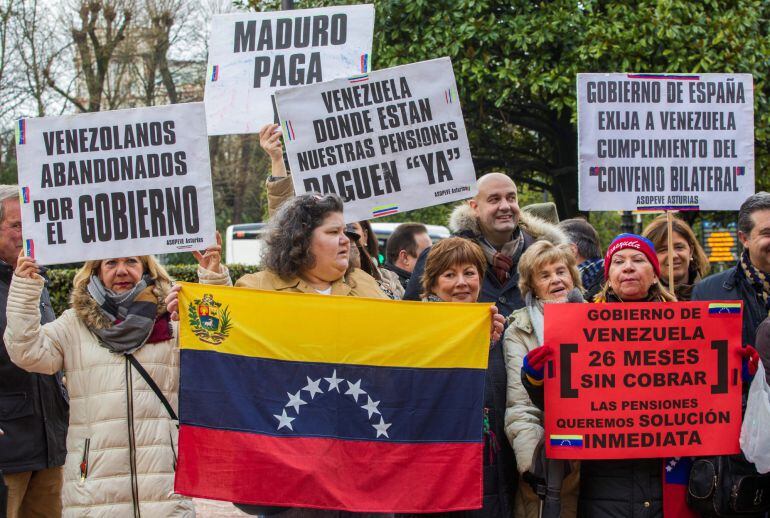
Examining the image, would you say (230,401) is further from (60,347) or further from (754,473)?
(754,473)

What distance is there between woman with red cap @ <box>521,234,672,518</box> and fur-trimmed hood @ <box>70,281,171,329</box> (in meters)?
1.69

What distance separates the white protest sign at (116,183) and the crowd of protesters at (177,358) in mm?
152

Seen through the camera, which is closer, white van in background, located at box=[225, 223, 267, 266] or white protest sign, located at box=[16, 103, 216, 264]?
white protest sign, located at box=[16, 103, 216, 264]

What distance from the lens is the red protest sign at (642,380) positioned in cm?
429

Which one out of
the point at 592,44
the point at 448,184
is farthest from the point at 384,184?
the point at 592,44

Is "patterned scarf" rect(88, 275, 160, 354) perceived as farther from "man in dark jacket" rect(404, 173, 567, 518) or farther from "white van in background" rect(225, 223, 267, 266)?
"white van in background" rect(225, 223, 267, 266)

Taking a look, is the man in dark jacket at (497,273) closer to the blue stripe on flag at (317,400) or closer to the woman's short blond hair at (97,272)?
the blue stripe on flag at (317,400)

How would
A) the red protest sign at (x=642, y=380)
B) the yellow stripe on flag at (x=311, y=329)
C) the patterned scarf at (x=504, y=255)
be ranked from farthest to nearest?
the patterned scarf at (x=504, y=255)
the red protest sign at (x=642, y=380)
the yellow stripe on flag at (x=311, y=329)

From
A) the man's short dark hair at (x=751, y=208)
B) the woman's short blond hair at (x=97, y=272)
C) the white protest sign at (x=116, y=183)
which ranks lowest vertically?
the woman's short blond hair at (x=97, y=272)

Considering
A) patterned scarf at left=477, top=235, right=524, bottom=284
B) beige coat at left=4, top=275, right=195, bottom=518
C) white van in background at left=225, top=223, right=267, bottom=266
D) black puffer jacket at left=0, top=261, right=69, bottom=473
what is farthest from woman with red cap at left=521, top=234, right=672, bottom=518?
white van in background at left=225, top=223, right=267, bottom=266

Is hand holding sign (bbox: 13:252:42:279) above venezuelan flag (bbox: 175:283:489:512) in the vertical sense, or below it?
above

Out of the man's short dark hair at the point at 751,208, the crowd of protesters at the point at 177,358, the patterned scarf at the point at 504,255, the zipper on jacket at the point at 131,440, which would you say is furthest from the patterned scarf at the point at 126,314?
the man's short dark hair at the point at 751,208

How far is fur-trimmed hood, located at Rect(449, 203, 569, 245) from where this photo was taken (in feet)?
18.9

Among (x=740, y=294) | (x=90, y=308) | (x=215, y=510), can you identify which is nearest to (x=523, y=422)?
(x=740, y=294)
